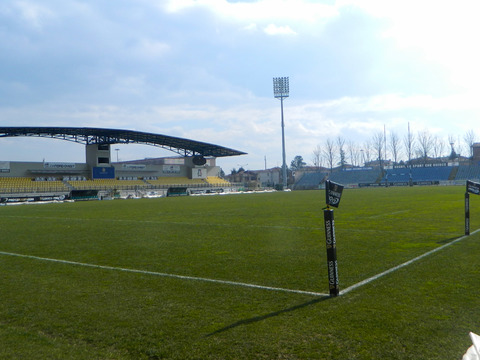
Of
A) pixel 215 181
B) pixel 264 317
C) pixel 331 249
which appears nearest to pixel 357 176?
pixel 215 181

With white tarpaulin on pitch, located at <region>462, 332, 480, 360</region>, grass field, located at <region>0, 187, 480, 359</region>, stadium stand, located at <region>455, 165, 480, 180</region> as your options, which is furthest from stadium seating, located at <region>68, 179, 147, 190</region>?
stadium stand, located at <region>455, 165, 480, 180</region>

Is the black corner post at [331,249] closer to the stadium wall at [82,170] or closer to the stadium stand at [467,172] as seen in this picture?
the stadium wall at [82,170]

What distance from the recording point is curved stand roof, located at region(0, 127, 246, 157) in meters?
54.6

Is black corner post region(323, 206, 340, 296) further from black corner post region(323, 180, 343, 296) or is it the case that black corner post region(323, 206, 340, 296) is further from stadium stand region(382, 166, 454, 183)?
stadium stand region(382, 166, 454, 183)

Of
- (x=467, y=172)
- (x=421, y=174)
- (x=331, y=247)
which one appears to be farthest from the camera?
(x=421, y=174)

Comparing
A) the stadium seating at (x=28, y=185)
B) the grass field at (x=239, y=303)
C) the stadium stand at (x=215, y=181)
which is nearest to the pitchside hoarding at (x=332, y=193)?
the grass field at (x=239, y=303)

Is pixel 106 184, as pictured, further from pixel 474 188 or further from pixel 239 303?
pixel 239 303

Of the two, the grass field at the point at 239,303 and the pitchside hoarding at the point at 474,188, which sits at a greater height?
the pitchside hoarding at the point at 474,188

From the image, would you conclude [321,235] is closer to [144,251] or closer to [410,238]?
[410,238]

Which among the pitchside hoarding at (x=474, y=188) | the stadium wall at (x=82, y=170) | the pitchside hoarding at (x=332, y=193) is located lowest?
the pitchside hoarding at (x=474, y=188)

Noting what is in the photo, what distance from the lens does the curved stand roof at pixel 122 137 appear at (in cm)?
5462

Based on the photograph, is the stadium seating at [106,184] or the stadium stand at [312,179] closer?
the stadium seating at [106,184]

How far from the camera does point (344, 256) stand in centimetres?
873

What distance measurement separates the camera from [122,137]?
2456 inches
